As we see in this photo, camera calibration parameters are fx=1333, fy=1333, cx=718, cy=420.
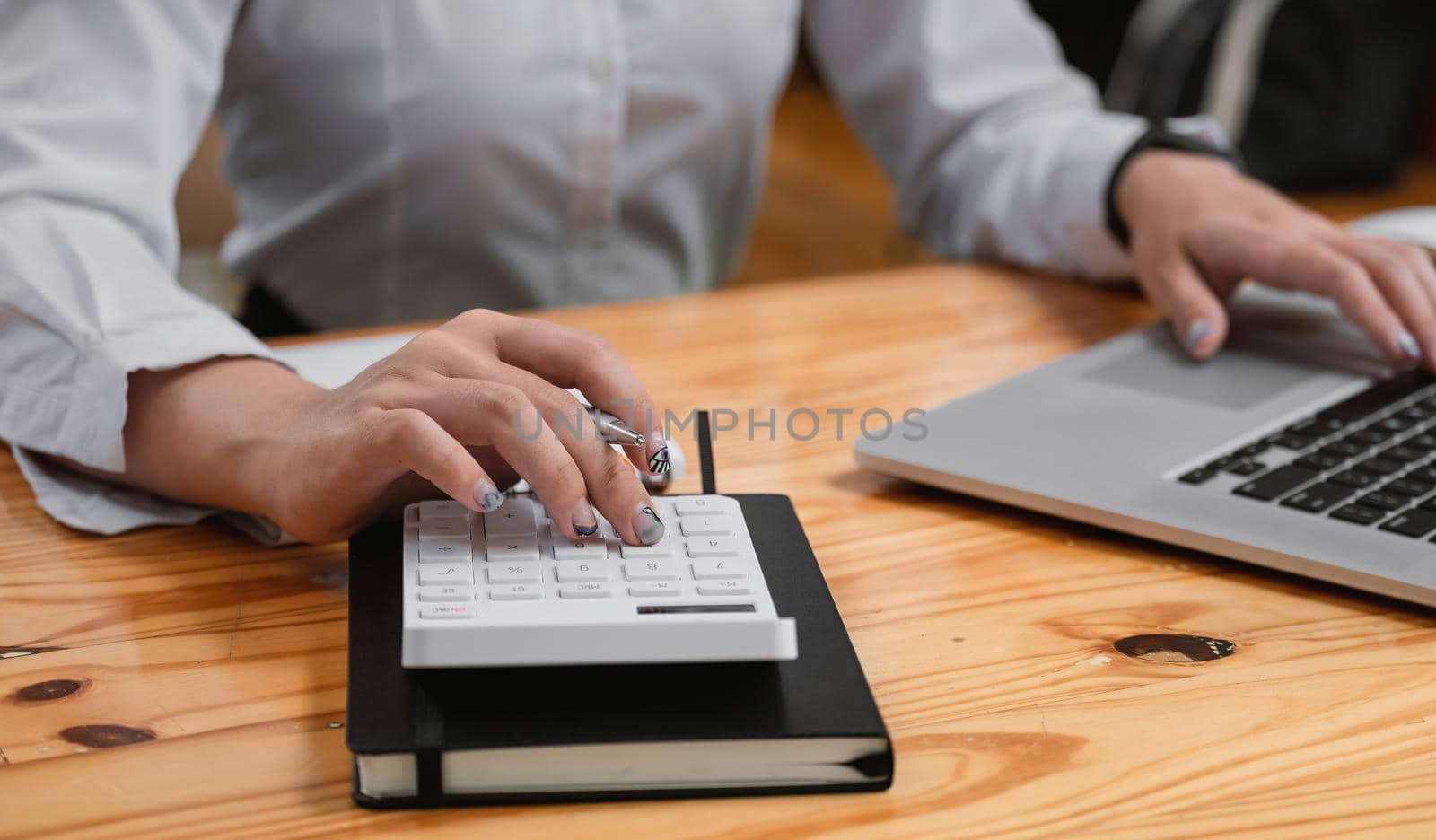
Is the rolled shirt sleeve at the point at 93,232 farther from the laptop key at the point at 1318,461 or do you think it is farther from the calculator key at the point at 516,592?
the laptop key at the point at 1318,461

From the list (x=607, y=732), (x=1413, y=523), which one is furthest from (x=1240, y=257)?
(x=607, y=732)

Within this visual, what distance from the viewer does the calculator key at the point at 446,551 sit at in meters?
0.41

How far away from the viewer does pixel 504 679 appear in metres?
0.37

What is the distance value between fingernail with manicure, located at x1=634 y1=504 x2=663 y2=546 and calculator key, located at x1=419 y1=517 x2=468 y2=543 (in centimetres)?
5

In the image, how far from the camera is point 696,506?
461 mm

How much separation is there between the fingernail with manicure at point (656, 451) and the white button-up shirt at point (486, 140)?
8.8 inches

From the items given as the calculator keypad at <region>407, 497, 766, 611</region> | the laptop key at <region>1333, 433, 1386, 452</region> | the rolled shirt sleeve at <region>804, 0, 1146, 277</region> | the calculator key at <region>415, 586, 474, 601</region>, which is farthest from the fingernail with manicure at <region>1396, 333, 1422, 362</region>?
the calculator key at <region>415, 586, 474, 601</region>

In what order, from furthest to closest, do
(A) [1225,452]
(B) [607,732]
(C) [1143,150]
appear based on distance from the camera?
(C) [1143,150]
(A) [1225,452]
(B) [607,732]

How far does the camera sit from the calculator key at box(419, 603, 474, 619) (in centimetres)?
37

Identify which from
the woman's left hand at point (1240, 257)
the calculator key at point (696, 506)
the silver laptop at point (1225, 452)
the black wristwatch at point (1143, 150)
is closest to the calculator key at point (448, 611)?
the calculator key at point (696, 506)

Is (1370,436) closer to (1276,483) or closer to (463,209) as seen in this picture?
(1276,483)

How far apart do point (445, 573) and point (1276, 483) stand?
33 centimetres

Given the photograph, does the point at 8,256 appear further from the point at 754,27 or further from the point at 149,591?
the point at 754,27

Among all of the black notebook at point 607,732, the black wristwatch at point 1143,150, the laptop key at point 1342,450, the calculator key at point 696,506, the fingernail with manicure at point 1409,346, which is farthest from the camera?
the black wristwatch at point 1143,150
